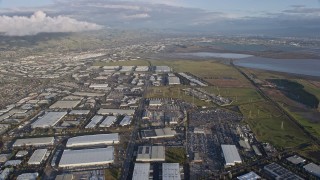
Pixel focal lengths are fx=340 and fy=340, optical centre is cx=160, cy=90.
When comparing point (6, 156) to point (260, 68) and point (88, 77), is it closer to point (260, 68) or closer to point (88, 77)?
point (88, 77)

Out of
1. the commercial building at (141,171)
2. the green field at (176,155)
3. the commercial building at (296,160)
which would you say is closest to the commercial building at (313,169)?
the commercial building at (296,160)

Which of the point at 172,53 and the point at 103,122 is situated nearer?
the point at 103,122

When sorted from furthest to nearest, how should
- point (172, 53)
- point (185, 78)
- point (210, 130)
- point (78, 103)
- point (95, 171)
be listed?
A: point (172, 53) < point (185, 78) < point (78, 103) < point (210, 130) < point (95, 171)

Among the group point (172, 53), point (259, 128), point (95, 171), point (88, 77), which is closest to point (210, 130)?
point (259, 128)

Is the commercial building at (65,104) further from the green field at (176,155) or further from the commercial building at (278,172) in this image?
the commercial building at (278,172)

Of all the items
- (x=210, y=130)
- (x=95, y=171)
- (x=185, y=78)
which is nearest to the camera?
(x=95, y=171)

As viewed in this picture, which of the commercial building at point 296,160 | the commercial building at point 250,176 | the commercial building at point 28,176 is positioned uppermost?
the commercial building at point 296,160
